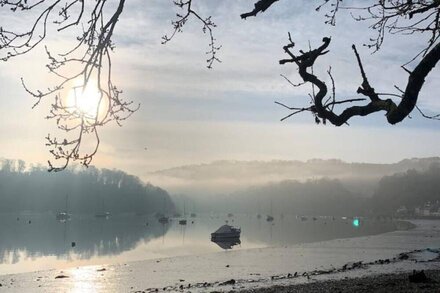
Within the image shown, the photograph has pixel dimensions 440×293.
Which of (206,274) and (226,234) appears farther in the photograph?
(226,234)

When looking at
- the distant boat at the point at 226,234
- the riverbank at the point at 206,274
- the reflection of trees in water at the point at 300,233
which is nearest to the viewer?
the riverbank at the point at 206,274

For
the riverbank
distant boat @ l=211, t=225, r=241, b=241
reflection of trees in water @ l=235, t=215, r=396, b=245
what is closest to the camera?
the riverbank

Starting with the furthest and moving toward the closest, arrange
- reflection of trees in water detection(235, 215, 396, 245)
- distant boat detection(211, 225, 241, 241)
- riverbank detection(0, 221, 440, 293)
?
1. reflection of trees in water detection(235, 215, 396, 245)
2. distant boat detection(211, 225, 241, 241)
3. riverbank detection(0, 221, 440, 293)

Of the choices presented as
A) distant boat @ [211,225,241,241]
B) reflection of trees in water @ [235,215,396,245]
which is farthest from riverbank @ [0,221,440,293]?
distant boat @ [211,225,241,241]

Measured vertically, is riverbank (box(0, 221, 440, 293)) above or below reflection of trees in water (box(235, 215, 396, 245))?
above

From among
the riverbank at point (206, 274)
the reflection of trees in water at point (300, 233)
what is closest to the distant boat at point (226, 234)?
the reflection of trees in water at point (300, 233)

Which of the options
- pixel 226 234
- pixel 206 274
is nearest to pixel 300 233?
pixel 226 234

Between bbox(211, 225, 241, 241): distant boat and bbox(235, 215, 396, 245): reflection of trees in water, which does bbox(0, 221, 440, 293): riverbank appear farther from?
bbox(211, 225, 241, 241): distant boat

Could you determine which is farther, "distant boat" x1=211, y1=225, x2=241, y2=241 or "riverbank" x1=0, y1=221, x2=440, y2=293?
"distant boat" x1=211, y1=225, x2=241, y2=241

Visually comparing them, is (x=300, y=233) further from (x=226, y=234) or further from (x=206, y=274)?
(x=206, y=274)

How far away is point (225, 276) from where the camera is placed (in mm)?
36281

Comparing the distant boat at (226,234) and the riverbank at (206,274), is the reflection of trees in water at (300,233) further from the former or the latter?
the riverbank at (206,274)

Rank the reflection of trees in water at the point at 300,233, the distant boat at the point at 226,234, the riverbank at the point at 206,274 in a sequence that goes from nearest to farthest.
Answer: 1. the riverbank at the point at 206,274
2. the distant boat at the point at 226,234
3. the reflection of trees in water at the point at 300,233

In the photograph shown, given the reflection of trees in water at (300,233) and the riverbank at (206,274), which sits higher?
the riverbank at (206,274)
